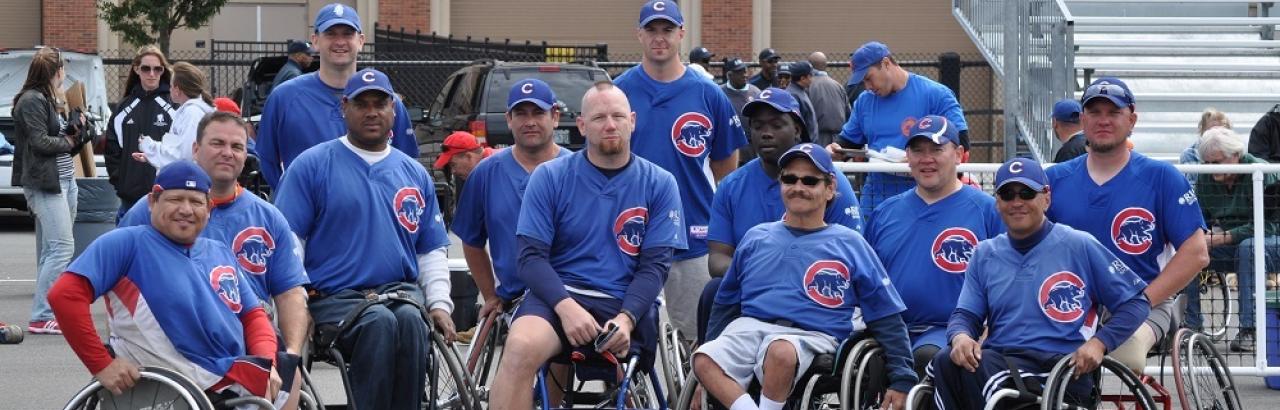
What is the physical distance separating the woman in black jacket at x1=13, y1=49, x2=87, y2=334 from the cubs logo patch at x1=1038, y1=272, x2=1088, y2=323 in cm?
707

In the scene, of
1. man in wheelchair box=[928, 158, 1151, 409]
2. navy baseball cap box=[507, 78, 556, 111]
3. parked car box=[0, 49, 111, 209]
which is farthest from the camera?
parked car box=[0, 49, 111, 209]

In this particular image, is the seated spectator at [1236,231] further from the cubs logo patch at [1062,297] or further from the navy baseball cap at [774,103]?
the cubs logo patch at [1062,297]

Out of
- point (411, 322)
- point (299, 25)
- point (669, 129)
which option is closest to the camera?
point (411, 322)

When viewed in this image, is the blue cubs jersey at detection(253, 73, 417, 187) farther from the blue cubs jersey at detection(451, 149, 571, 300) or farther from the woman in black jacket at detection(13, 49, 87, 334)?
the woman in black jacket at detection(13, 49, 87, 334)

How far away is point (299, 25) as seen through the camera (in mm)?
33406

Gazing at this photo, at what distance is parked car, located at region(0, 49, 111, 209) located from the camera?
61.6 feet

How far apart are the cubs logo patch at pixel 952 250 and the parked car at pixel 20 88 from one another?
1229cm

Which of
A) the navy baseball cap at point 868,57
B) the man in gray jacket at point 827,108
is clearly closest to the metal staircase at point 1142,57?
the man in gray jacket at point 827,108

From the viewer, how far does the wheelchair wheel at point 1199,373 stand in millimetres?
7461

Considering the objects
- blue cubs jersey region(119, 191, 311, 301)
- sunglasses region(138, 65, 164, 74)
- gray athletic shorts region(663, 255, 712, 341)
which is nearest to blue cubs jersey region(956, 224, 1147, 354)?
gray athletic shorts region(663, 255, 712, 341)

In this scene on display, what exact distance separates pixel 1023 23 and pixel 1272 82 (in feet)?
11.4

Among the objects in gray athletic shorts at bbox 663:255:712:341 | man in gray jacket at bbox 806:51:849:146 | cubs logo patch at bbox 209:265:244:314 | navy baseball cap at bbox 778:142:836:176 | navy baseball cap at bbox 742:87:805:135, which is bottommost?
gray athletic shorts at bbox 663:255:712:341

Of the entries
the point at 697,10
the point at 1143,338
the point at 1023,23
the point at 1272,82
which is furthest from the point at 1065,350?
the point at 697,10

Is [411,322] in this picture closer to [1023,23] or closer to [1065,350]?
[1065,350]
